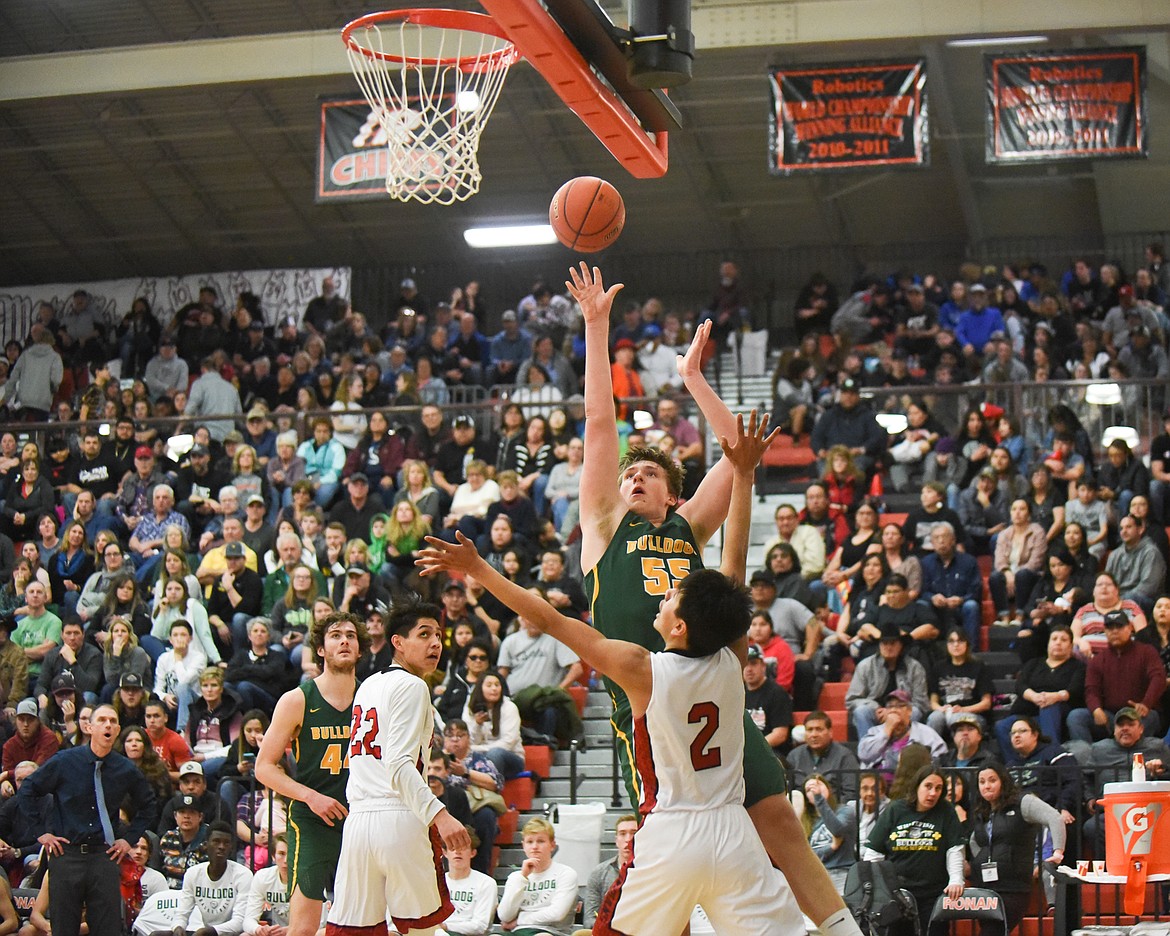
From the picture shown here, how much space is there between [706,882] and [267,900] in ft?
20.3

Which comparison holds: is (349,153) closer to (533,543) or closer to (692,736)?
(533,543)

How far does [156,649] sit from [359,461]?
365 centimetres

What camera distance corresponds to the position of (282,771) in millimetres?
7332

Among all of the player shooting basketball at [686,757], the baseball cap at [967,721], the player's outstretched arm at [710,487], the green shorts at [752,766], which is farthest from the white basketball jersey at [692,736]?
the baseball cap at [967,721]

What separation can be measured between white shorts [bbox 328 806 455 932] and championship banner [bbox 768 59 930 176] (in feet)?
34.5

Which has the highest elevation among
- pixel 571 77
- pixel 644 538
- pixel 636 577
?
pixel 571 77

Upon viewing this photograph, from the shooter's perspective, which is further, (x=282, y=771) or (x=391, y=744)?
(x=282, y=771)

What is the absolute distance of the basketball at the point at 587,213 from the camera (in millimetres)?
7266

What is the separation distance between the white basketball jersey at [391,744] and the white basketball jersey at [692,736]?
5.99ft

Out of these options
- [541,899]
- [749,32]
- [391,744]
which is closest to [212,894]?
[541,899]

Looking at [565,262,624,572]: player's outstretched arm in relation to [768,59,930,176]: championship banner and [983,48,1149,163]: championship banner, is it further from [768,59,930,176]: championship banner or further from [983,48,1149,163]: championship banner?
[983,48,1149,163]: championship banner

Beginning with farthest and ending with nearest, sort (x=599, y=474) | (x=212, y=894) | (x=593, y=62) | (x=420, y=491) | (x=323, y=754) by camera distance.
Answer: (x=420, y=491) → (x=212, y=894) → (x=323, y=754) → (x=593, y=62) → (x=599, y=474)

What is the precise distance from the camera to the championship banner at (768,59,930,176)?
1592 centimetres

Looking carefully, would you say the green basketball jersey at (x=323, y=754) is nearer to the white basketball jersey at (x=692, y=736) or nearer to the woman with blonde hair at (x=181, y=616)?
the white basketball jersey at (x=692, y=736)
